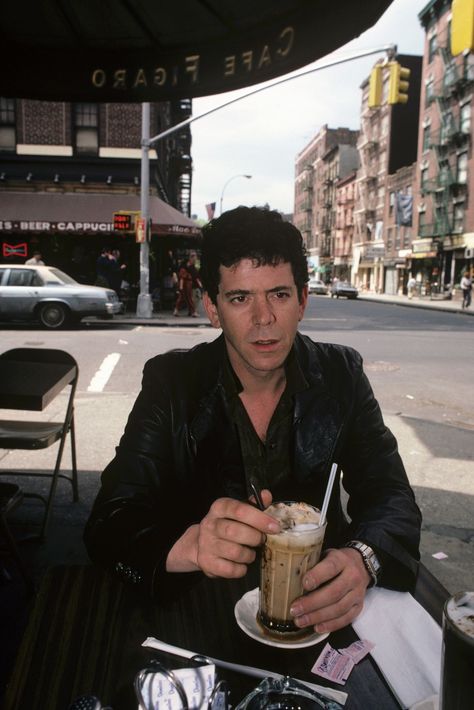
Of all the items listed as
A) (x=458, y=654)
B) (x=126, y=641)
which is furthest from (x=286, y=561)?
(x=458, y=654)

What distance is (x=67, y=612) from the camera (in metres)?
1.25

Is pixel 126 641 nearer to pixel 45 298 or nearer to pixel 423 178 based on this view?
pixel 45 298

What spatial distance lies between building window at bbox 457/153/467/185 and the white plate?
41262mm

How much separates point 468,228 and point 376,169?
73.1 ft

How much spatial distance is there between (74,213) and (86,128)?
3279mm

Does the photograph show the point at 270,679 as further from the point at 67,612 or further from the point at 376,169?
the point at 376,169

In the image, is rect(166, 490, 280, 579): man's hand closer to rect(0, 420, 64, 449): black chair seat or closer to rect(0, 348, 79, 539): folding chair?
rect(0, 348, 79, 539): folding chair

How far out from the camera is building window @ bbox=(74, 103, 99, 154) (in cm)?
2022

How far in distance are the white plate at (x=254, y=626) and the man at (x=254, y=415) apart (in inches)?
16.7

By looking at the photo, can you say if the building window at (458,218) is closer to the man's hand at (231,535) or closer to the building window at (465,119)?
the building window at (465,119)

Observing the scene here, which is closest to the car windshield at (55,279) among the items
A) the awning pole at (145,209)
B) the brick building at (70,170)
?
the awning pole at (145,209)

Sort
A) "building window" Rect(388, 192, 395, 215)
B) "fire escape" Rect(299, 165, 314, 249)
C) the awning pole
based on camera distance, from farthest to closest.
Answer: "fire escape" Rect(299, 165, 314, 249), "building window" Rect(388, 192, 395, 215), the awning pole

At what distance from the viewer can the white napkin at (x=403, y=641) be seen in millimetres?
1058

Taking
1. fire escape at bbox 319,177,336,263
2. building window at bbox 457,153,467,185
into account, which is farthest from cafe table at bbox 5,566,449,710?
fire escape at bbox 319,177,336,263
